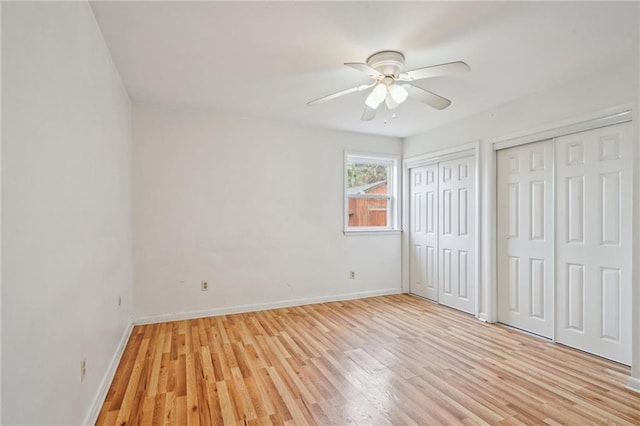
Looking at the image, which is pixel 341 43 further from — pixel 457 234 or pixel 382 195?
pixel 382 195

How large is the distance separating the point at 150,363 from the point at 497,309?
11.9ft

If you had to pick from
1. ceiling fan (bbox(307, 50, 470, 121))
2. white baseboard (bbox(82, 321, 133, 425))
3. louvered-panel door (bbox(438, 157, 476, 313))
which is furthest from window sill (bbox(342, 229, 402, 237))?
white baseboard (bbox(82, 321, 133, 425))

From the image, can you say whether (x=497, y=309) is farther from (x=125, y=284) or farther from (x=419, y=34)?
(x=125, y=284)

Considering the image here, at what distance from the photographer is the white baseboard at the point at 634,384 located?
2.23m

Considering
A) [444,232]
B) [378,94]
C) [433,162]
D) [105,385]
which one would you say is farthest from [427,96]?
[105,385]

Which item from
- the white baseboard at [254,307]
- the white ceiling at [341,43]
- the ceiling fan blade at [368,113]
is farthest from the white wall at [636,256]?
the white baseboard at [254,307]

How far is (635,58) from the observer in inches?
89.5

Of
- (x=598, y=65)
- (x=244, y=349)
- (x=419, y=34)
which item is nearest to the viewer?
(x=419, y=34)

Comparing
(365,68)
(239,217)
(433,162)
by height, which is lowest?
(239,217)

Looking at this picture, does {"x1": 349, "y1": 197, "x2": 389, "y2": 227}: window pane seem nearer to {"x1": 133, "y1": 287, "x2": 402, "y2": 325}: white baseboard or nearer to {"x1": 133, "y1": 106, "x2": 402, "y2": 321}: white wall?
{"x1": 133, "y1": 106, "x2": 402, "y2": 321}: white wall

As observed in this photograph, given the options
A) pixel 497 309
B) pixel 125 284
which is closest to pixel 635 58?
pixel 497 309

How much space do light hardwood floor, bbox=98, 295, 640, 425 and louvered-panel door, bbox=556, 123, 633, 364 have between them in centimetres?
26

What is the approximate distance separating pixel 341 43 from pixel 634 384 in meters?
3.16

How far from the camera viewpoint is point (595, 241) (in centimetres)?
282
